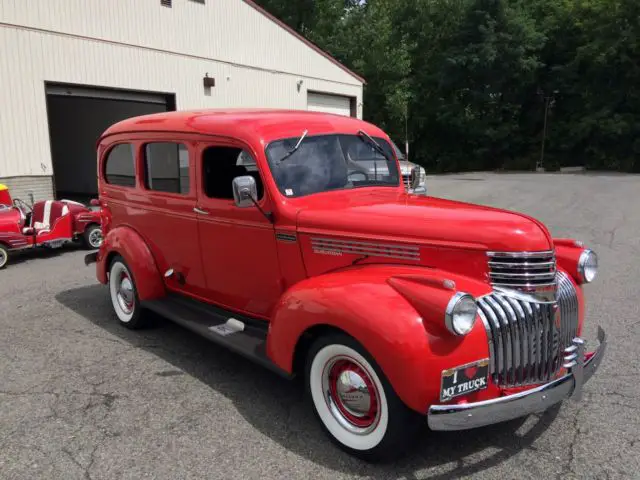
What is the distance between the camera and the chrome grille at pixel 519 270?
9.75ft

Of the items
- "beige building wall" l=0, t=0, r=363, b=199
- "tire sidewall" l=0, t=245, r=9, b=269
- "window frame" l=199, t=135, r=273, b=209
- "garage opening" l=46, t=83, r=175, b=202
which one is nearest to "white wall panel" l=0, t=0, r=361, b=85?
"beige building wall" l=0, t=0, r=363, b=199

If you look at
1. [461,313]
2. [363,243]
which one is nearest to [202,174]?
[363,243]

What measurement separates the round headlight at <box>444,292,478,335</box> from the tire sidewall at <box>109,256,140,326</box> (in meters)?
3.31

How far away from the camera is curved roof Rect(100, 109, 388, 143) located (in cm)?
399

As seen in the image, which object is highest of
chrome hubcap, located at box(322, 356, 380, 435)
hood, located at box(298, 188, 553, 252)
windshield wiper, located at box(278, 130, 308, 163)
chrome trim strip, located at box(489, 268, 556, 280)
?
windshield wiper, located at box(278, 130, 308, 163)

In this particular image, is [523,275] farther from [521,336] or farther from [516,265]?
[521,336]

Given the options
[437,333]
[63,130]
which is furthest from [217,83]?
[437,333]

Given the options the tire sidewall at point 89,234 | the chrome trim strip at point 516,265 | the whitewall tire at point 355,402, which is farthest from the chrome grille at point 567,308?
the tire sidewall at point 89,234

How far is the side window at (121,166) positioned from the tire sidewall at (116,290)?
0.78 meters

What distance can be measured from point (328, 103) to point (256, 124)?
53.1ft

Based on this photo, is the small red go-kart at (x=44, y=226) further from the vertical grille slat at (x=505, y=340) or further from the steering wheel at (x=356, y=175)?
the vertical grille slat at (x=505, y=340)

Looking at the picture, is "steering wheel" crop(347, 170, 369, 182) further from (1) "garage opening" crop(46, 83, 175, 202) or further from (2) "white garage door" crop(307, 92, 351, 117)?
(2) "white garage door" crop(307, 92, 351, 117)

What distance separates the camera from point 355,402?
9.97 ft

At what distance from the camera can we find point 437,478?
112 inches
